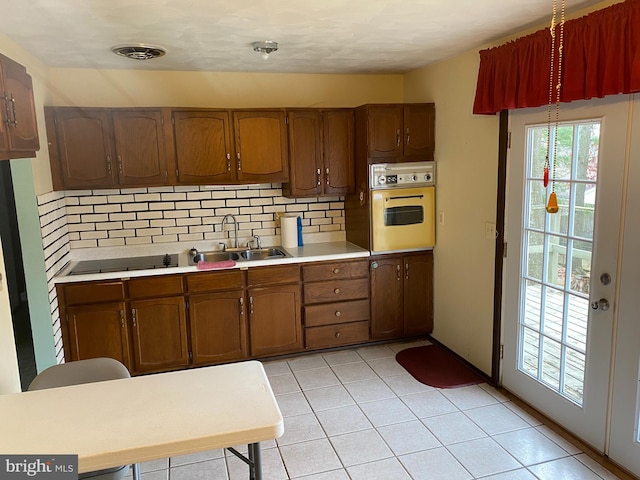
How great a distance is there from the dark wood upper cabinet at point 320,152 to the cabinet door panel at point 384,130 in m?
0.25

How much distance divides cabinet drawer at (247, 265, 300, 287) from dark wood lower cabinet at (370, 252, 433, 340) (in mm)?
676

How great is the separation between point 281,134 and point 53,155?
1.70 meters

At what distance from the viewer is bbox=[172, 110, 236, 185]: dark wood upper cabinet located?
3.64m

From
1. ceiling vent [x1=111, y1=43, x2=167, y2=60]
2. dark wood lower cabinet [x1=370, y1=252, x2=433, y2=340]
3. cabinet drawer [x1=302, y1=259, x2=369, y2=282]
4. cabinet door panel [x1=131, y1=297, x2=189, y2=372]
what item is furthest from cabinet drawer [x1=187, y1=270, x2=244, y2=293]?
ceiling vent [x1=111, y1=43, x2=167, y2=60]

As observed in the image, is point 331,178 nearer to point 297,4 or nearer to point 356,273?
point 356,273

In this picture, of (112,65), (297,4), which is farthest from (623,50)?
(112,65)

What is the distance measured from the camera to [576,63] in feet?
7.81

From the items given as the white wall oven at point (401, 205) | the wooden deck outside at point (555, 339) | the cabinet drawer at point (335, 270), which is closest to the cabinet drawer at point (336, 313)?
the cabinet drawer at point (335, 270)

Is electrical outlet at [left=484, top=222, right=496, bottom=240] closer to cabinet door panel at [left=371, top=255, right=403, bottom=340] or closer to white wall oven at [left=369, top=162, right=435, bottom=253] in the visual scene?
white wall oven at [left=369, top=162, right=435, bottom=253]

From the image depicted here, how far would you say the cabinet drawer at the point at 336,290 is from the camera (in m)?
3.90

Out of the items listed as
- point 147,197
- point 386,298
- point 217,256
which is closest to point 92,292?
point 147,197

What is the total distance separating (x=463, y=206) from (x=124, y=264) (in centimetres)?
269

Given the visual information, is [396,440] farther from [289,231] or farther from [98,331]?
[98,331]

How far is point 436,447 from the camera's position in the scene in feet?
8.84
